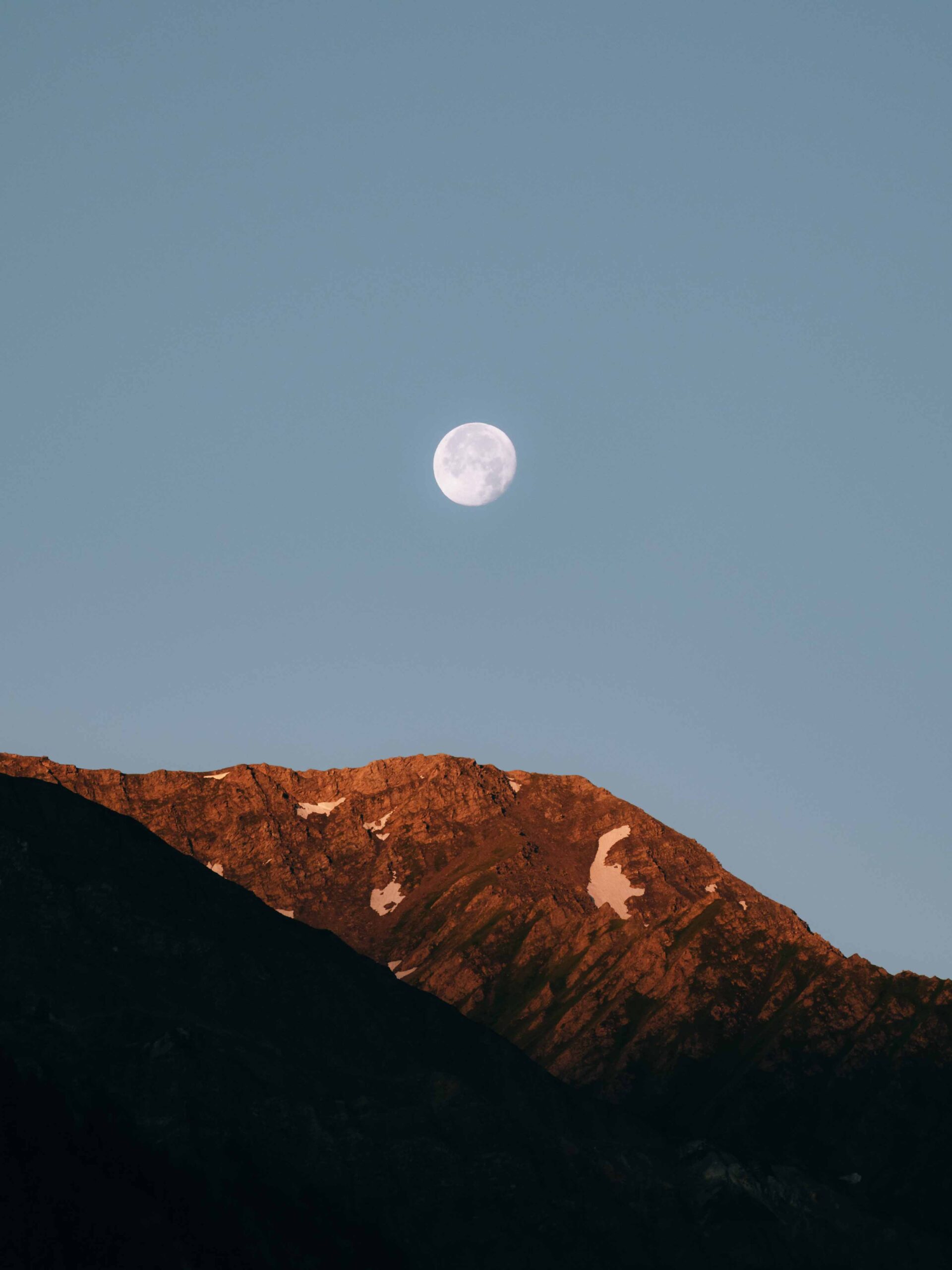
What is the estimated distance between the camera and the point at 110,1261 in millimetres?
139625

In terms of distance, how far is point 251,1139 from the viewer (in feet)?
527

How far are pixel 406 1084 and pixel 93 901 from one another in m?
45.7

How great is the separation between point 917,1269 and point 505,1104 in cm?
6069

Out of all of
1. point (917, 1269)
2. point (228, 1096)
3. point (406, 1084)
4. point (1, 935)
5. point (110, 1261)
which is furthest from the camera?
point (917, 1269)

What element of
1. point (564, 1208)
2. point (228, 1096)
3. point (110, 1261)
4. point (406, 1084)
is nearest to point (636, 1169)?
point (564, 1208)

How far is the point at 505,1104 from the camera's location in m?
195

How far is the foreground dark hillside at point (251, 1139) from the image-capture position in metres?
146

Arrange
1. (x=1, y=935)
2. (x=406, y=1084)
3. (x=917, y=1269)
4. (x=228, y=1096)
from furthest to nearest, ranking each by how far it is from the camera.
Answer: (x=917, y=1269) < (x=406, y=1084) < (x=1, y=935) < (x=228, y=1096)

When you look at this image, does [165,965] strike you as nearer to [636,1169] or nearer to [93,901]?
[93,901]

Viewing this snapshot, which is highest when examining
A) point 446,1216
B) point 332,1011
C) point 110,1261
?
point 332,1011

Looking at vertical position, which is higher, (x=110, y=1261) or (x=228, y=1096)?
(x=228, y=1096)

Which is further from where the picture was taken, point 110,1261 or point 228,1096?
point 228,1096

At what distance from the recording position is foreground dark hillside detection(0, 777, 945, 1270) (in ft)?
481

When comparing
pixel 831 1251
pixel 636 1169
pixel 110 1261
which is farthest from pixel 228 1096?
pixel 831 1251
